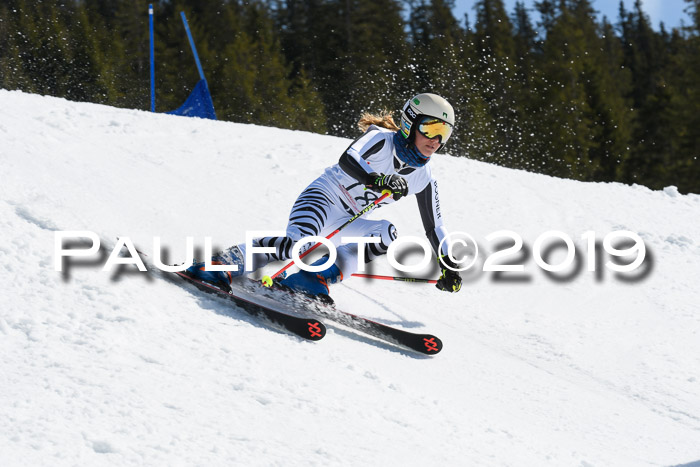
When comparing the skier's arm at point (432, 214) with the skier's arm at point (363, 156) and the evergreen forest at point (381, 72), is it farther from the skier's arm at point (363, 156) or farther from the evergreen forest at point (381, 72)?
the evergreen forest at point (381, 72)

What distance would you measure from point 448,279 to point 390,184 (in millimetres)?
833

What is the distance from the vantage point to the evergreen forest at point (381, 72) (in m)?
33.9

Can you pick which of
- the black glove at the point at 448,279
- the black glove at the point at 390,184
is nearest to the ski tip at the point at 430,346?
the black glove at the point at 448,279

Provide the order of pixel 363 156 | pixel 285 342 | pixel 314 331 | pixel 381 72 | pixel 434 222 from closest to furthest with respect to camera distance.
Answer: pixel 285 342 → pixel 314 331 → pixel 363 156 → pixel 434 222 → pixel 381 72

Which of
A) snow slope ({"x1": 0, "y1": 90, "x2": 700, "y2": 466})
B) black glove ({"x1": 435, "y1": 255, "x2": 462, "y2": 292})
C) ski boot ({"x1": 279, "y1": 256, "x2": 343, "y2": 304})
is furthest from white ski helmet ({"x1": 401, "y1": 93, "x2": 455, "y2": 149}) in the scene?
snow slope ({"x1": 0, "y1": 90, "x2": 700, "y2": 466})

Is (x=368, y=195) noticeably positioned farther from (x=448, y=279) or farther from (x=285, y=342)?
(x=285, y=342)

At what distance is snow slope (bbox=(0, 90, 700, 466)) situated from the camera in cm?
281

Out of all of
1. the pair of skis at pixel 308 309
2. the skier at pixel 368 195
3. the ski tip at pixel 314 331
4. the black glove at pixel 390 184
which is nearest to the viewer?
the ski tip at pixel 314 331

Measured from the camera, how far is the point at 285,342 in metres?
3.85

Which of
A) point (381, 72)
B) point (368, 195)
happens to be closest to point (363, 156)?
point (368, 195)

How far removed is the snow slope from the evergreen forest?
2394 cm

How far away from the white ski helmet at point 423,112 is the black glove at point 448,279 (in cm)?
81

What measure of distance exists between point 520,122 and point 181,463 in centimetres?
3522

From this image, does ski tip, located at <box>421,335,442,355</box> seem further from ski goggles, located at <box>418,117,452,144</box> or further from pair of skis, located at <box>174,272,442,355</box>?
ski goggles, located at <box>418,117,452,144</box>
